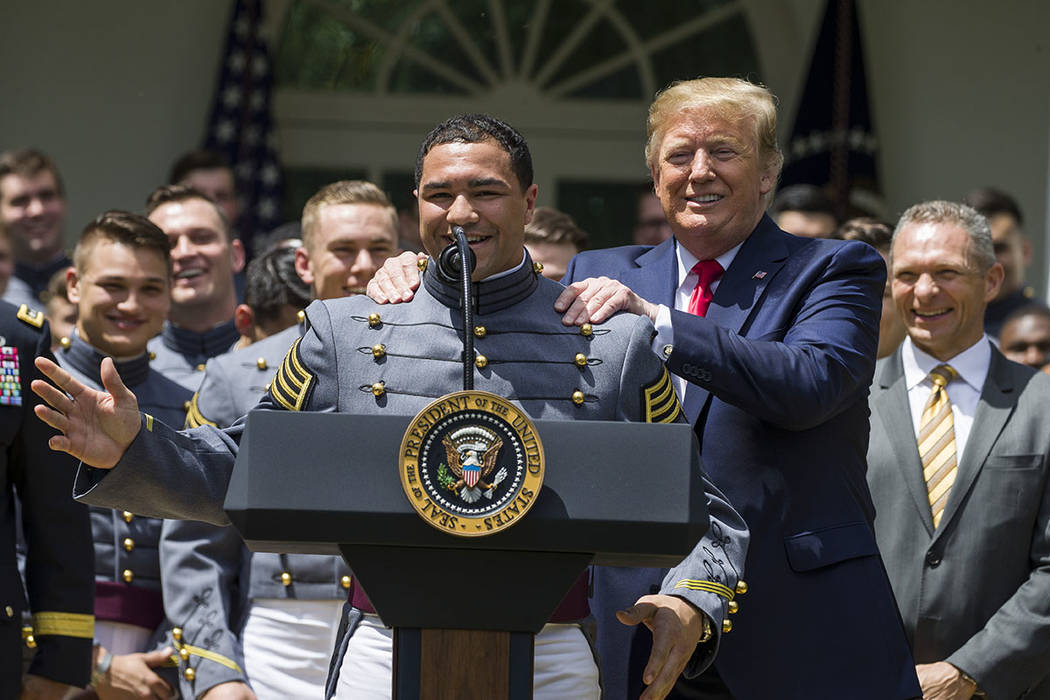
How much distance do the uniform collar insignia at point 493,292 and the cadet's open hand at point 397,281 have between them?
0.07 m

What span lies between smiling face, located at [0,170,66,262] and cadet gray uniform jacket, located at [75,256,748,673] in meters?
3.72

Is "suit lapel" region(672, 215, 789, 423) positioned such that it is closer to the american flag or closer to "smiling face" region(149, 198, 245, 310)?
"smiling face" region(149, 198, 245, 310)

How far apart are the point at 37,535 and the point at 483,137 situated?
5.26 feet

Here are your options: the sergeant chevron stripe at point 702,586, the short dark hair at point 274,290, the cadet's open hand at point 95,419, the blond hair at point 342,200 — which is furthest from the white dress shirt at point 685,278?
the short dark hair at point 274,290

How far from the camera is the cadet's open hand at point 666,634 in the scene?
8.26ft

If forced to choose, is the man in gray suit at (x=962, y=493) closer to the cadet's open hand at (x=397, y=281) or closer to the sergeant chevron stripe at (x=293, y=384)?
the cadet's open hand at (x=397, y=281)

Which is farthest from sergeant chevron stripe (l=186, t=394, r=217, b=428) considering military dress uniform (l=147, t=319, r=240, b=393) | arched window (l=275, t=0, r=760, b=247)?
arched window (l=275, t=0, r=760, b=247)

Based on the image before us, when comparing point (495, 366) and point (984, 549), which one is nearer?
point (495, 366)

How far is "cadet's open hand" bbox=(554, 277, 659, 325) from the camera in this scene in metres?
2.68

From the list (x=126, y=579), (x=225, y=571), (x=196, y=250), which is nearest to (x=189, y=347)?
(x=196, y=250)

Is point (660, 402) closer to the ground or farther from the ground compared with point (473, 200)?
closer to the ground

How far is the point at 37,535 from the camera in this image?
11.7ft

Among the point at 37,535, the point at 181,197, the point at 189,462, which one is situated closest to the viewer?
the point at 189,462

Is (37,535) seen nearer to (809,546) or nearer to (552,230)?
(809,546)
